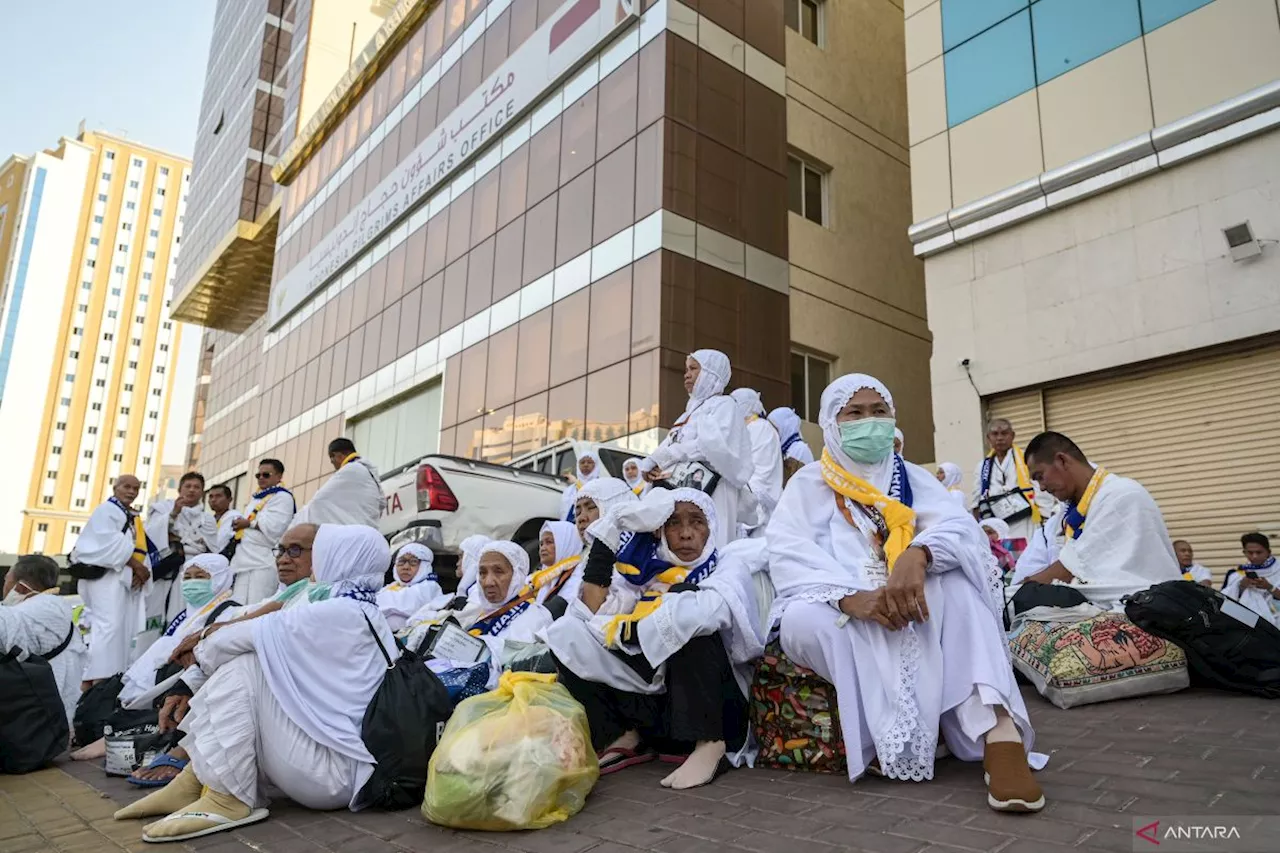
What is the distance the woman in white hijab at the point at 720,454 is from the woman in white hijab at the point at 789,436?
1.12m

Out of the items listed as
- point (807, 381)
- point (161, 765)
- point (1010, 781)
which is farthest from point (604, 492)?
point (807, 381)

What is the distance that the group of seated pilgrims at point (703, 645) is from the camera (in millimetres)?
2963

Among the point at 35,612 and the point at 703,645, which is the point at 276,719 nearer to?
the point at 703,645

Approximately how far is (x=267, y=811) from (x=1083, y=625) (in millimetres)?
4071

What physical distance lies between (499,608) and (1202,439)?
752cm

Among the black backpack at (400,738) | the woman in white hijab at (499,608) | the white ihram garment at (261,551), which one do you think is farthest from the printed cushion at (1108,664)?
the white ihram garment at (261,551)

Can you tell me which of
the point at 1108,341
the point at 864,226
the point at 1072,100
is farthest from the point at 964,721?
the point at 864,226

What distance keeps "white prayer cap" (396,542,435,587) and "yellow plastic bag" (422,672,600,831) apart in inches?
153

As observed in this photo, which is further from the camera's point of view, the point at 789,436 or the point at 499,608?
the point at 789,436

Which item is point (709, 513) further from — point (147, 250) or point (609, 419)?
point (147, 250)

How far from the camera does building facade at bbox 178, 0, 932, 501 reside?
1409cm

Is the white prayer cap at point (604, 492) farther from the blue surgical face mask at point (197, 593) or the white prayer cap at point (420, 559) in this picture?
the blue surgical face mask at point (197, 593)

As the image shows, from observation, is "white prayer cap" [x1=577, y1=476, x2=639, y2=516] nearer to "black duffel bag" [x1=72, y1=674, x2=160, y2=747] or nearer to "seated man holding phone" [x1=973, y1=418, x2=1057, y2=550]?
"black duffel bag" [x1=72, y1=674, x2=160, y2=747]

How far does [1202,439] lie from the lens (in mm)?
8477
